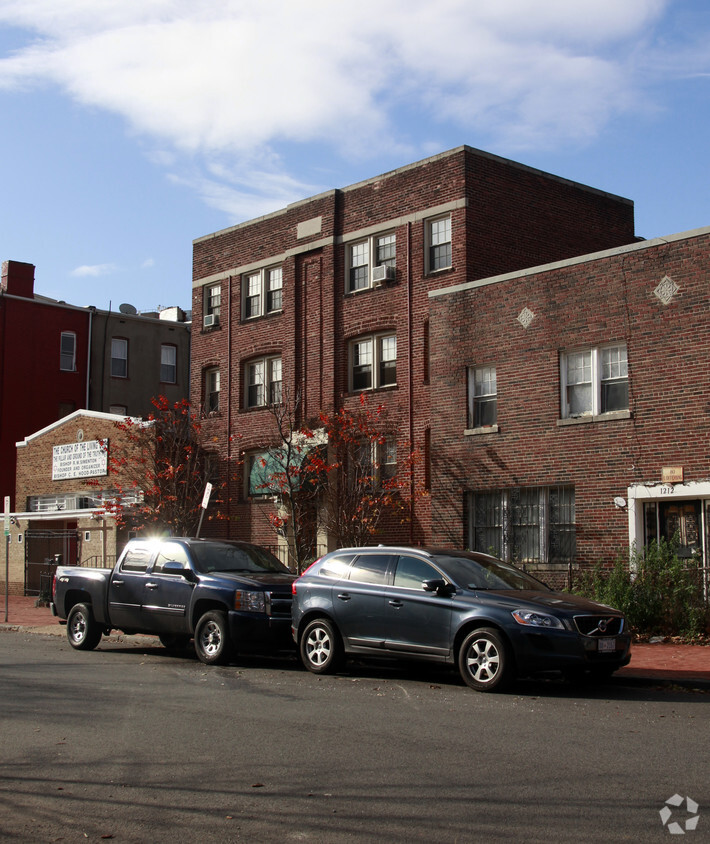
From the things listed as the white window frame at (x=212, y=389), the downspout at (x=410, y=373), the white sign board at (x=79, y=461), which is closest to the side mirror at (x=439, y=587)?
the downspout at (x=410, y=373)

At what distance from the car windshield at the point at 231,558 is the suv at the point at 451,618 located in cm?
208

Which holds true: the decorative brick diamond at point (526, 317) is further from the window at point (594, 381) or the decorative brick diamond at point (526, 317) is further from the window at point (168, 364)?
the window at point (168, 364)

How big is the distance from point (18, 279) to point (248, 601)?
110ft

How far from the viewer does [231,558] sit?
15.6 meters

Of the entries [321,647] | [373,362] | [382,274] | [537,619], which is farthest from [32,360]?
[537,619]

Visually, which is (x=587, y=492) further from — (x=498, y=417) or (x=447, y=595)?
(x=447, y=595)

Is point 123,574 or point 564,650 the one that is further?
point 123,574

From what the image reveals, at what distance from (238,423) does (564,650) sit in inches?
783

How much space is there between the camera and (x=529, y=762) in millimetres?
7484

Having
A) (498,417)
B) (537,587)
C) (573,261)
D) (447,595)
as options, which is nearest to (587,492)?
(498,417)

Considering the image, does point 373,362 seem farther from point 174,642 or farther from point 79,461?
point 79,461

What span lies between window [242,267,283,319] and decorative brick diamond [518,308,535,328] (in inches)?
391

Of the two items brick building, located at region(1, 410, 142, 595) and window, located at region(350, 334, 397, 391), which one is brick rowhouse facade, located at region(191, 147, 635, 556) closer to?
window, located at region(350, 334, 397, 391)

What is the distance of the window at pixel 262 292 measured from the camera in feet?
96.1
